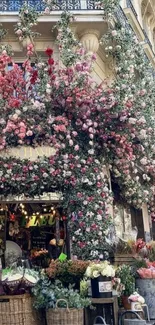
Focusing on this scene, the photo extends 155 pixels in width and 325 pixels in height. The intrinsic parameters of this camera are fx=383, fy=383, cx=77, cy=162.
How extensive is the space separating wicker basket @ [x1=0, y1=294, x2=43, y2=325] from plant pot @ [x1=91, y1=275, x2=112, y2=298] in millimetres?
970

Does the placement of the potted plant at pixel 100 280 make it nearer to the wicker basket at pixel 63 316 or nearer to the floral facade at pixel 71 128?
the wicker basket at pixel 63 316

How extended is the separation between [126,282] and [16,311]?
2049 millimetres

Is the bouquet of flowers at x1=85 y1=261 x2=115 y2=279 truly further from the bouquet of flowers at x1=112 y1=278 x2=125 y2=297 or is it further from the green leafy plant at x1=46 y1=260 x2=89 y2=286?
the bouquet of flowers at x1=112 y1=278 x2=125 y2=297

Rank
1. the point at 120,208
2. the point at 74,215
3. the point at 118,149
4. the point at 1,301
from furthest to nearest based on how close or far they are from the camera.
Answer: the point at 120,208
the point at 118,149
the point at 74,215
the point at 1,301

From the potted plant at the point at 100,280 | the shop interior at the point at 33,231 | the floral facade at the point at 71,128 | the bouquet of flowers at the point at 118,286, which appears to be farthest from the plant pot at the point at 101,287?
the shop interior at the point at 33,231

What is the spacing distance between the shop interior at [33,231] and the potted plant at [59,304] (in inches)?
262

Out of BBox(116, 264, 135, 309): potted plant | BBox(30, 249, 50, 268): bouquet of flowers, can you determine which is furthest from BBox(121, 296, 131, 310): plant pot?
BBox(30, 249, 50, 268): bouquet of flowers

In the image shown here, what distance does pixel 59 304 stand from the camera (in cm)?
456

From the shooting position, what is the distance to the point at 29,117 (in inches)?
346

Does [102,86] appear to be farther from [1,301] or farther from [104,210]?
[1,301]

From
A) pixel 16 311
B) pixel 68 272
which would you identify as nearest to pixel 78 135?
pixel 68 272

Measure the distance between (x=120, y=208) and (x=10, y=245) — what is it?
3533mm

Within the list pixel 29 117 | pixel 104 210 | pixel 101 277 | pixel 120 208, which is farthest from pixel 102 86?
pixel 101 277

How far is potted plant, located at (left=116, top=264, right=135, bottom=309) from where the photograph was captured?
578cm
